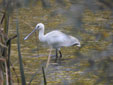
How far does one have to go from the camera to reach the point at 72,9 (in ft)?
4.03

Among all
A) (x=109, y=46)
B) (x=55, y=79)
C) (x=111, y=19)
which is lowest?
(x=55, y=79)

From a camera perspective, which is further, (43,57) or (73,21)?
(43,57)

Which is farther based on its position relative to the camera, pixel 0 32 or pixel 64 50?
pixel 64 50

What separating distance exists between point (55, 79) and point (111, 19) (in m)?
3.47

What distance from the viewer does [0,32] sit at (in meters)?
2.01

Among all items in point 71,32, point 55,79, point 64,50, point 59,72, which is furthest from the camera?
point 64,50

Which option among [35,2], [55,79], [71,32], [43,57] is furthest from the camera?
[43,57]

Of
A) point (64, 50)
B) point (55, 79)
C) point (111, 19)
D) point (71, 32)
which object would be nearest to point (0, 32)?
point (71, 32)

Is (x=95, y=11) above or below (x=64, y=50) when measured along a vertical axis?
above

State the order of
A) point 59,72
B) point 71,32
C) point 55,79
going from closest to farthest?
point 71,32 < point 55,79 < point 59,72

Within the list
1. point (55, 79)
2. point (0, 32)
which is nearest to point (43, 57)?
point (55, 79)

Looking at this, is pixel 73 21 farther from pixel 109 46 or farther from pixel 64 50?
pixel 64 50

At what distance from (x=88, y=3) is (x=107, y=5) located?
71 mm

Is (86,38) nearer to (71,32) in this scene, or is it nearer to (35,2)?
(71,32)
